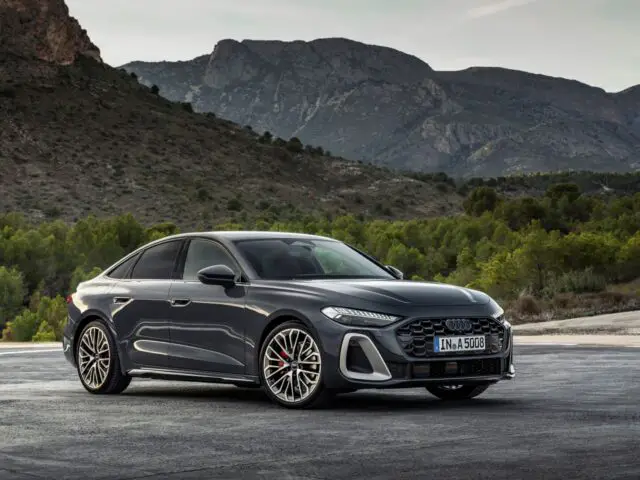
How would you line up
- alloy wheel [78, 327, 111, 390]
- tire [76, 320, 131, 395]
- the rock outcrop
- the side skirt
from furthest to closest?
1. the rock outcrop
2. alloy wheel [78, 327, 111, 390]
3. tire [76, 320, 131, 395]
4. the side skirt

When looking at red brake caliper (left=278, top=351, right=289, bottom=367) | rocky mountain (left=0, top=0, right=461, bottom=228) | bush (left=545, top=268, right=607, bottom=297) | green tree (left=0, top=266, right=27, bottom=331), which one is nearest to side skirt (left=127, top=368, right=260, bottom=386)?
red brake caliper (left=278, top=351, right=289, bottom=367)

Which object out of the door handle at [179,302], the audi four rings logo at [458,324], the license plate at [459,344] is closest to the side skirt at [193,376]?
the door handle at [179,302]

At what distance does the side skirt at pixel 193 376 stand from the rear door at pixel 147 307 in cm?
6

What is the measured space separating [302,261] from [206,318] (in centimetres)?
108

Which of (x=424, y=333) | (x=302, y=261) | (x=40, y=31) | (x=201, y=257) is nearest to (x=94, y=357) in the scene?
(x=201, y=257)

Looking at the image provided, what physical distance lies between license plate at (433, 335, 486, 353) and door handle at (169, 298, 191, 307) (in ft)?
8.71

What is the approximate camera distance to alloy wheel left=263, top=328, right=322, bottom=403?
1202 centimetres

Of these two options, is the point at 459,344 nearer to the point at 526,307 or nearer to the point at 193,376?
the point at 193,376

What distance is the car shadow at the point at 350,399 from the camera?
41.0 ft

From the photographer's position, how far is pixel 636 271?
4262 cm

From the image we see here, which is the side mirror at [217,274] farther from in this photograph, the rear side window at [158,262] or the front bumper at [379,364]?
the front bumper at [379,364]

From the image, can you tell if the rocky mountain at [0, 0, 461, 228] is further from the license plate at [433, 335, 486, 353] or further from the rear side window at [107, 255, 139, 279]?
the license plate at [433, 335, 486, 353]

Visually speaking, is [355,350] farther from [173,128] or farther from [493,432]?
[173,128]

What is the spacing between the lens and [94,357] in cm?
1435
